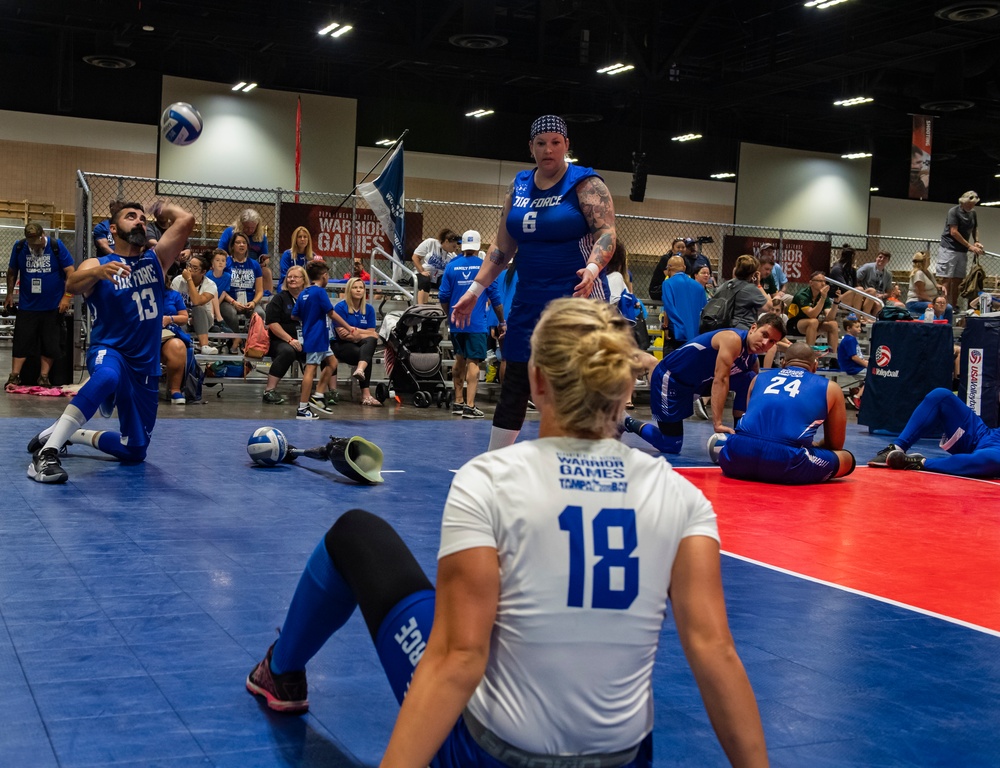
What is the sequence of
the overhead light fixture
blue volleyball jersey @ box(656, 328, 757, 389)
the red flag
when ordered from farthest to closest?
the overhead light fixture, the red flag, blue volleyball jersey @ box(656, 328, 757, 389)

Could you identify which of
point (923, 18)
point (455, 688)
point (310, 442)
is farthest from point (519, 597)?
point (923, 18)

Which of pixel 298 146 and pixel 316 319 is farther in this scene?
pixel 298 146

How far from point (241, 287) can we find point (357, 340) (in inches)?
84.0

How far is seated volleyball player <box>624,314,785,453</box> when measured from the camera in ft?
25.0

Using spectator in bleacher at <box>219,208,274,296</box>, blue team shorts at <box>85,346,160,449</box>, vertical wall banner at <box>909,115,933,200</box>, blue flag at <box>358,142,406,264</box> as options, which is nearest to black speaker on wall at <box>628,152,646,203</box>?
vertical wall banner at <box>909,115,933,200</box>

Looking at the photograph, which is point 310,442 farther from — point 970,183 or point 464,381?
point 970,183

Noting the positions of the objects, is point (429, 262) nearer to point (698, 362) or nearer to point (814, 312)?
point (814, 312)

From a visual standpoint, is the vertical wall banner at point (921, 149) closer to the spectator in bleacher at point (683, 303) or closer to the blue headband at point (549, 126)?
the spectator in bleacher at point (683, 303)

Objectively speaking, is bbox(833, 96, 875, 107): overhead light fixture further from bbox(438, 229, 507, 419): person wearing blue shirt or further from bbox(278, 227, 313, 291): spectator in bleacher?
bbox(278, 227, 313, 291): spectator in bleacher

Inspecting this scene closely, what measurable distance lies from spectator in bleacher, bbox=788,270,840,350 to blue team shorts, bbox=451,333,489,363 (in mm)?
5383

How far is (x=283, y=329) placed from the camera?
10.9 meters

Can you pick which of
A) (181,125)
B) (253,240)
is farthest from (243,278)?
(181,125)

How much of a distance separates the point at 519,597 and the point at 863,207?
26995 mm

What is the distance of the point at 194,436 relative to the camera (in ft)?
25.2
